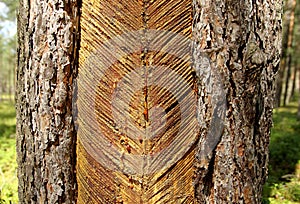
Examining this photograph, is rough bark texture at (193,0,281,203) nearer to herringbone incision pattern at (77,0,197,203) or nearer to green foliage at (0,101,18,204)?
herringbone incision pattern at (77,0,197,203)

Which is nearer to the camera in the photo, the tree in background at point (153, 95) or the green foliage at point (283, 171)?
the tree in background at point (153, 95)

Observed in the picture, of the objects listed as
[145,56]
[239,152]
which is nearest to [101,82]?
[145,56]

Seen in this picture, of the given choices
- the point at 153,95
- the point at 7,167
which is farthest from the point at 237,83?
the point at 7,167

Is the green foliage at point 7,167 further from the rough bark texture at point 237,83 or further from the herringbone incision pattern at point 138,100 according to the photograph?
the rough bark texture at point 237,83

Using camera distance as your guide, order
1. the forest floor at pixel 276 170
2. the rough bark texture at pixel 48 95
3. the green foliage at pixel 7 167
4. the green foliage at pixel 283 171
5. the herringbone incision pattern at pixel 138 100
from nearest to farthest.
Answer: the herringbone incision pattern at pixel 138 100
the rough bark texture at pixel 48 95
the green foliage at pixel 7 167
the forest floor at pixel 276 170
the green foliage at pixel 283 171

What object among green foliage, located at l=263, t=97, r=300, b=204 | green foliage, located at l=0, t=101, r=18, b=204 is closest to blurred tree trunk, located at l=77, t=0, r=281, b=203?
green foliage, located at l=0, t=101, r=18, b=204

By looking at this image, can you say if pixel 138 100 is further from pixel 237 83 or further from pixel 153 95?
pixel 237 83

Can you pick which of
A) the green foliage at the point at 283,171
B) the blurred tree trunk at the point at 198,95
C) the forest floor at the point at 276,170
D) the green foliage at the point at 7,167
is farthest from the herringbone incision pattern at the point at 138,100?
the green foliage at the point at 283,171

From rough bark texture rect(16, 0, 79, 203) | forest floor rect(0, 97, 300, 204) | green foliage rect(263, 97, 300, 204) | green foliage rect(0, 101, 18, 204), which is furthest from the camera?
green foliage rect(263, 97, 300, 204)
